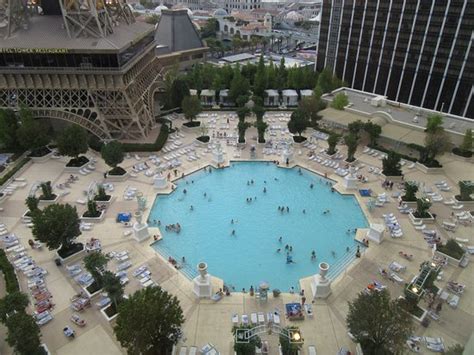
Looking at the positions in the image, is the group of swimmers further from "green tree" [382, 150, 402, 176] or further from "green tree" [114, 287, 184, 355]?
"green tree" [382, 150, 402, 176]

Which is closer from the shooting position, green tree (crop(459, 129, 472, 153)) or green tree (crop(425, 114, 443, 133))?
green tree (crop(459, 129, 472, 153))

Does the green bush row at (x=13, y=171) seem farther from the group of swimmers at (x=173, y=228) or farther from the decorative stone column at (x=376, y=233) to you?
the decorative stone column at (x=376, y=233)

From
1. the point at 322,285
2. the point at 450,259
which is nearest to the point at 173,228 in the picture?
the point at 322,285

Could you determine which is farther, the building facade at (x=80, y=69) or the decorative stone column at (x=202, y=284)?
the building facade at (x=80, y=69)

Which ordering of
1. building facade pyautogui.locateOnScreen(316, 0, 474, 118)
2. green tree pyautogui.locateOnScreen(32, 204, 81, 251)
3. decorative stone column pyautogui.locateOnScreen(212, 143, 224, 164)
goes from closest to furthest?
1. green tree pyautogui.locateOnScreen(32, 204, 81, 251)
2. decorative stone column pyautogui.locateOnScreen(212, 143, 224, 164)
3. building facade pyautogui.locateOnScreen(316, 0, 474, 118)

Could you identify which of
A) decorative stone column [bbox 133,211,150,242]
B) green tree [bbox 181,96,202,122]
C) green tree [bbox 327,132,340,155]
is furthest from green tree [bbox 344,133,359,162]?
decorative stone column [bbox 133,211,150,242]

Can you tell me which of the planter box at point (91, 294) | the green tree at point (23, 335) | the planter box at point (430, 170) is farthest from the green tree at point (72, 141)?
Answer: the planter box at point (430, 170)

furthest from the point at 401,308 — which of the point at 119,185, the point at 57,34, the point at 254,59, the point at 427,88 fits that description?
the point at 254,59
